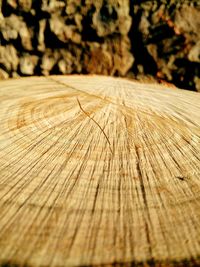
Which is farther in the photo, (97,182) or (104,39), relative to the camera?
(104,39)

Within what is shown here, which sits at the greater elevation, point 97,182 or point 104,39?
point 104,39

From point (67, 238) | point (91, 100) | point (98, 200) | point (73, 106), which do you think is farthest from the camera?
point (91, 100)

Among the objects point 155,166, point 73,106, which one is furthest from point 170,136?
point 73,106

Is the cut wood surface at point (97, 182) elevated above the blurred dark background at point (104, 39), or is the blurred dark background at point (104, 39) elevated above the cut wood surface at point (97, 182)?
the blurred dark background at point (104, 39)

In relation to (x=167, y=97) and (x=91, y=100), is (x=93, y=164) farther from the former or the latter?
(x=167, y=97)
